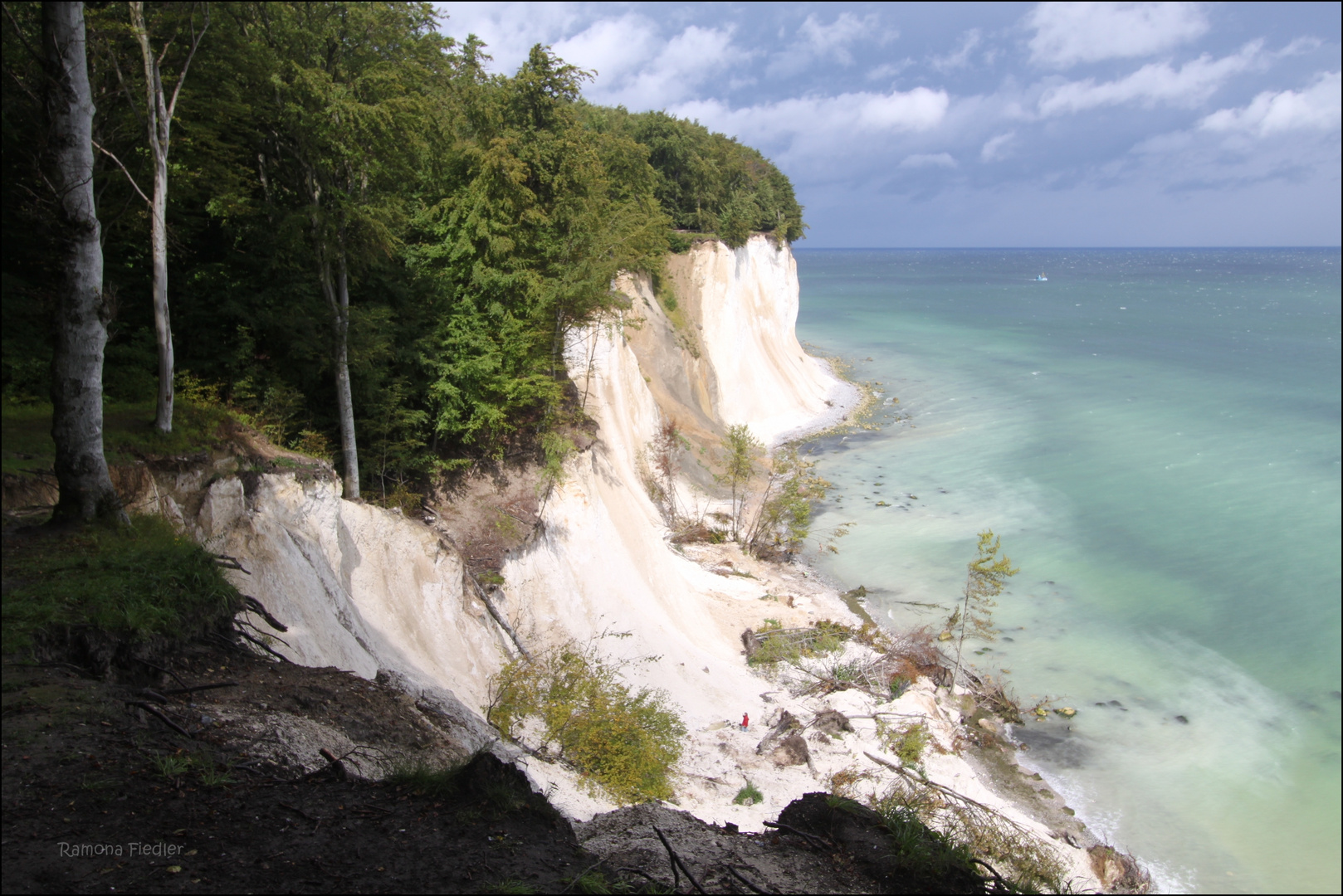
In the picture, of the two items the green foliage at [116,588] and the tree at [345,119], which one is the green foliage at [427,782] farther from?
the tree at [345,119]

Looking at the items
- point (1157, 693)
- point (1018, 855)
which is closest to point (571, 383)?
point (1018, 855)

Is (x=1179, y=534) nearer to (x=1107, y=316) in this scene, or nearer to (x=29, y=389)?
(x=29, y=389)

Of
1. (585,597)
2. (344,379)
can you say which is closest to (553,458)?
(585,597)

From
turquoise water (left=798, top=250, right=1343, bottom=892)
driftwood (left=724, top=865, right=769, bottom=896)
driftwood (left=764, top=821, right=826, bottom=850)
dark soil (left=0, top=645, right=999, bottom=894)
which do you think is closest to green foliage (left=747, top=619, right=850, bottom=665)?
turquoise water (left=798, top=250, right=1343, bottom=892)

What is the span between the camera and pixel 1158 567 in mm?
27078

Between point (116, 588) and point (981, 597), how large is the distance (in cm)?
2470

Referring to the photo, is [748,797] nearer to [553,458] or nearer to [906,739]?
[906,739]

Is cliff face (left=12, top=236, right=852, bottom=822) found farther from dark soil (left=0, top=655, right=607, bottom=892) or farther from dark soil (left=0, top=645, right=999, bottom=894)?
dark soil (left=0, top=655, right=607, bottom=892)

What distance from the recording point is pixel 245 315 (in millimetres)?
14609

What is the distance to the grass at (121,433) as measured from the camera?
9.30m

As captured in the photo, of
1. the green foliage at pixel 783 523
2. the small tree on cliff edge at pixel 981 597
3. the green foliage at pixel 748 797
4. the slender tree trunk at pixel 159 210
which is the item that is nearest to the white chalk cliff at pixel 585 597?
the green foliage at pixel 748 797

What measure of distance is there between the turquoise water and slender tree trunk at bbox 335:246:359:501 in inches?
623

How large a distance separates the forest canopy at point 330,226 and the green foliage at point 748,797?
10577 mm

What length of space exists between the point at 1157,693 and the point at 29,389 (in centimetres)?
2747
